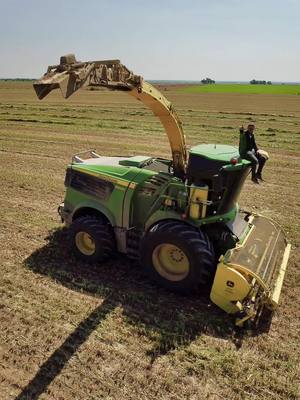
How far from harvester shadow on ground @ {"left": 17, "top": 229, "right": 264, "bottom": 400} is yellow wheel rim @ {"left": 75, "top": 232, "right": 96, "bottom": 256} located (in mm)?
239

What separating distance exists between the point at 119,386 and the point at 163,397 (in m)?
0.49

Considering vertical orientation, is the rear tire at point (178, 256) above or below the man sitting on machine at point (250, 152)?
below

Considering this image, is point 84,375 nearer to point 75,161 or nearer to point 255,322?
point 255,322

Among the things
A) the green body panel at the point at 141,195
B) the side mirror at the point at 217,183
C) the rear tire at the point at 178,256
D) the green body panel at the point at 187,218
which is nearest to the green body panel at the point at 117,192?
the green body panel at the point at 141,195

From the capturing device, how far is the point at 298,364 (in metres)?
4.82

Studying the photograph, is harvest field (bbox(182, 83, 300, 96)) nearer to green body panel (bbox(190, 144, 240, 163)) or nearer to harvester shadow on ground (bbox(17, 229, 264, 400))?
green body panel (bbox(190, 144, 240, 163))

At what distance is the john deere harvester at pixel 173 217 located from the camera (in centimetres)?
548

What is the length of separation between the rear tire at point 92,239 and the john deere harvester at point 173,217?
0.05ft

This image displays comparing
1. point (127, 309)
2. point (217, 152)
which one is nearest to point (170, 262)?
point (127, 309)

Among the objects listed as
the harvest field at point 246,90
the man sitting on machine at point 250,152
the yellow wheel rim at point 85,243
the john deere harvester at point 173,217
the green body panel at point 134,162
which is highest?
the harvest field at point 246,90

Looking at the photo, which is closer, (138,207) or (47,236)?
(138,207)

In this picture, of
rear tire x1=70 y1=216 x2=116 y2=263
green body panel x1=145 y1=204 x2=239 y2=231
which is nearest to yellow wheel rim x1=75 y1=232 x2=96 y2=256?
rear tire x1=70 y1=216 x2=116 y2=263

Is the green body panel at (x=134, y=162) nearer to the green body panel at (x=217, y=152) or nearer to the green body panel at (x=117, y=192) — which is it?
the green body panel at (x=117, y=192)

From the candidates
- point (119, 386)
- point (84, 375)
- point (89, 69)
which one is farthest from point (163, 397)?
point (89, 69)
